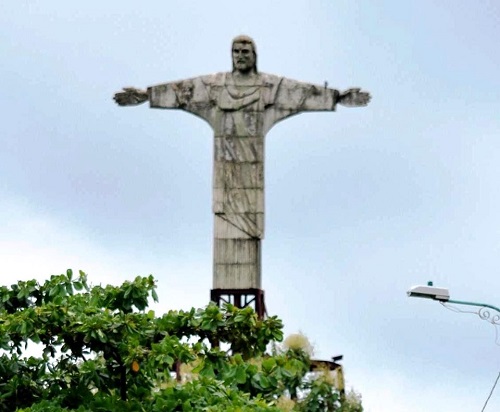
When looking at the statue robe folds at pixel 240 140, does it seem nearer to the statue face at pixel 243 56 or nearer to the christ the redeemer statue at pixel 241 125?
the christ the redeemer statue at pixel 241 125

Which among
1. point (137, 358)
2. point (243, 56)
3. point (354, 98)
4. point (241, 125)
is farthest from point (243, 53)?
point (137, 358)

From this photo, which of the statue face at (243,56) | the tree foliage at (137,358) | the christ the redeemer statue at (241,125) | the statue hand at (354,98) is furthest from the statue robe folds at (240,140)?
the tree foliage at (137,358)

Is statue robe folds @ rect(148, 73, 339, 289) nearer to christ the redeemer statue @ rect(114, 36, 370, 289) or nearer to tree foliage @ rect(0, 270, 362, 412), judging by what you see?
christ the redeemer statue @ rect(114, 36, 370, 289)

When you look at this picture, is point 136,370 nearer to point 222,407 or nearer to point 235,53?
point 222,407

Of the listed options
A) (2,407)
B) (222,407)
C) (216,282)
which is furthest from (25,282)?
(216,282)

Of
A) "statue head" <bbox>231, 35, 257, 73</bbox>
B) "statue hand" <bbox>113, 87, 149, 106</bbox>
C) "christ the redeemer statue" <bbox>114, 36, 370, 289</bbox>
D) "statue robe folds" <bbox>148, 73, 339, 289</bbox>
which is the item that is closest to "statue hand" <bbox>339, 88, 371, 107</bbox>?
"christ the redeemer statue" <bbox>114, 36, 370, 289</bbox>

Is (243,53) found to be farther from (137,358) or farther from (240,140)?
(137,358)
